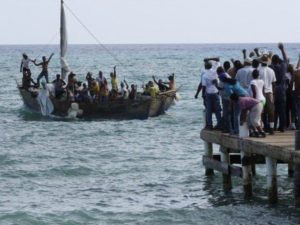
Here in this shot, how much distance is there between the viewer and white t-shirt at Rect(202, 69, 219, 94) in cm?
1916

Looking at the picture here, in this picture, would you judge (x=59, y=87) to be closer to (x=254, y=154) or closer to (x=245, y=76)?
(x=254, y=154)

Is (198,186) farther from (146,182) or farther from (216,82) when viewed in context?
(216,82)

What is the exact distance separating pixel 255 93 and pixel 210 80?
1607 mm

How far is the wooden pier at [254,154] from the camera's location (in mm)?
16656

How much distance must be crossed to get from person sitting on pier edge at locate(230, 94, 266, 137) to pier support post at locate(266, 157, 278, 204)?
0.67 meters

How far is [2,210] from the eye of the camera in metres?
19.1

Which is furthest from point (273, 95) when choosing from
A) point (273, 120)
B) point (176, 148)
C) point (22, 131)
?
point (22, 131)

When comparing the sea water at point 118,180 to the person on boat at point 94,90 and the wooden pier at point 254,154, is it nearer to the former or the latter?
the wooden pier at point 254,154

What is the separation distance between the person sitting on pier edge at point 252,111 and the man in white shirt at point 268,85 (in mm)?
559

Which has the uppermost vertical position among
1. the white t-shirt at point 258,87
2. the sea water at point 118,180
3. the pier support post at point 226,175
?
the white t-shirt at point 258,87

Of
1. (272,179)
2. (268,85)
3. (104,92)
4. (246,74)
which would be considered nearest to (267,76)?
(268,85)

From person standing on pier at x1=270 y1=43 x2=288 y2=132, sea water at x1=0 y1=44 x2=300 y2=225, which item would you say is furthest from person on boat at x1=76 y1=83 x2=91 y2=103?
person standing on pier at x1=270 y1=43 x2=288 y2=132

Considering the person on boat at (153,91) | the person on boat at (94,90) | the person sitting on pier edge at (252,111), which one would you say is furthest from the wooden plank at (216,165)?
the person on boat at (153,91)

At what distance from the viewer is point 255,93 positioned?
17781 mm
